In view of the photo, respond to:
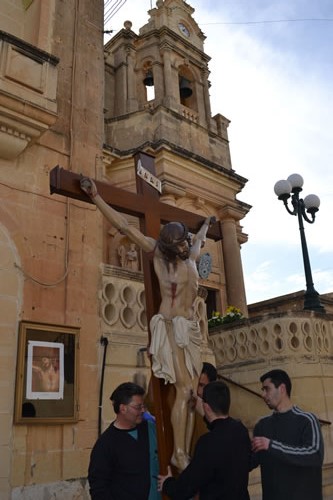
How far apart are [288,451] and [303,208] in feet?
28.1

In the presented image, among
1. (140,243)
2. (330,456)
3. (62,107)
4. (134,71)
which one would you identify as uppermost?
(134,71)

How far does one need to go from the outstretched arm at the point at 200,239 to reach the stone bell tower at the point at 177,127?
12.0m

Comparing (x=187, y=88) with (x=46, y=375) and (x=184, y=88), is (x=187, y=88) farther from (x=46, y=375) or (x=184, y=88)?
(x=46, y=375)

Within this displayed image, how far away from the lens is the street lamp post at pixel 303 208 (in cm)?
1016

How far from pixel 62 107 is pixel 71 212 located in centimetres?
189

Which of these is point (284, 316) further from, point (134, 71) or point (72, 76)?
point (134, 71)

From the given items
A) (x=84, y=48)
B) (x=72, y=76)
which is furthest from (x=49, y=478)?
(x=84, y=48)

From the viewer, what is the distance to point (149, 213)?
4391 mm

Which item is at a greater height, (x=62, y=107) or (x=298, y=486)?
(x=62, y=107)

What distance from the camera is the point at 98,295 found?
6949 millimetres

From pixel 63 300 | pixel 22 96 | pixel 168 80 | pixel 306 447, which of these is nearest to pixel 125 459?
pixel 306 447

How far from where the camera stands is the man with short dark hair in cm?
292

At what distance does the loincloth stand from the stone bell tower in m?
13.1

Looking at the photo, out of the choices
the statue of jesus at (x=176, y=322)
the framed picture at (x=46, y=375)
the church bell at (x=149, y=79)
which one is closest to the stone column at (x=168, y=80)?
the church bell at (x=149, y=79)
